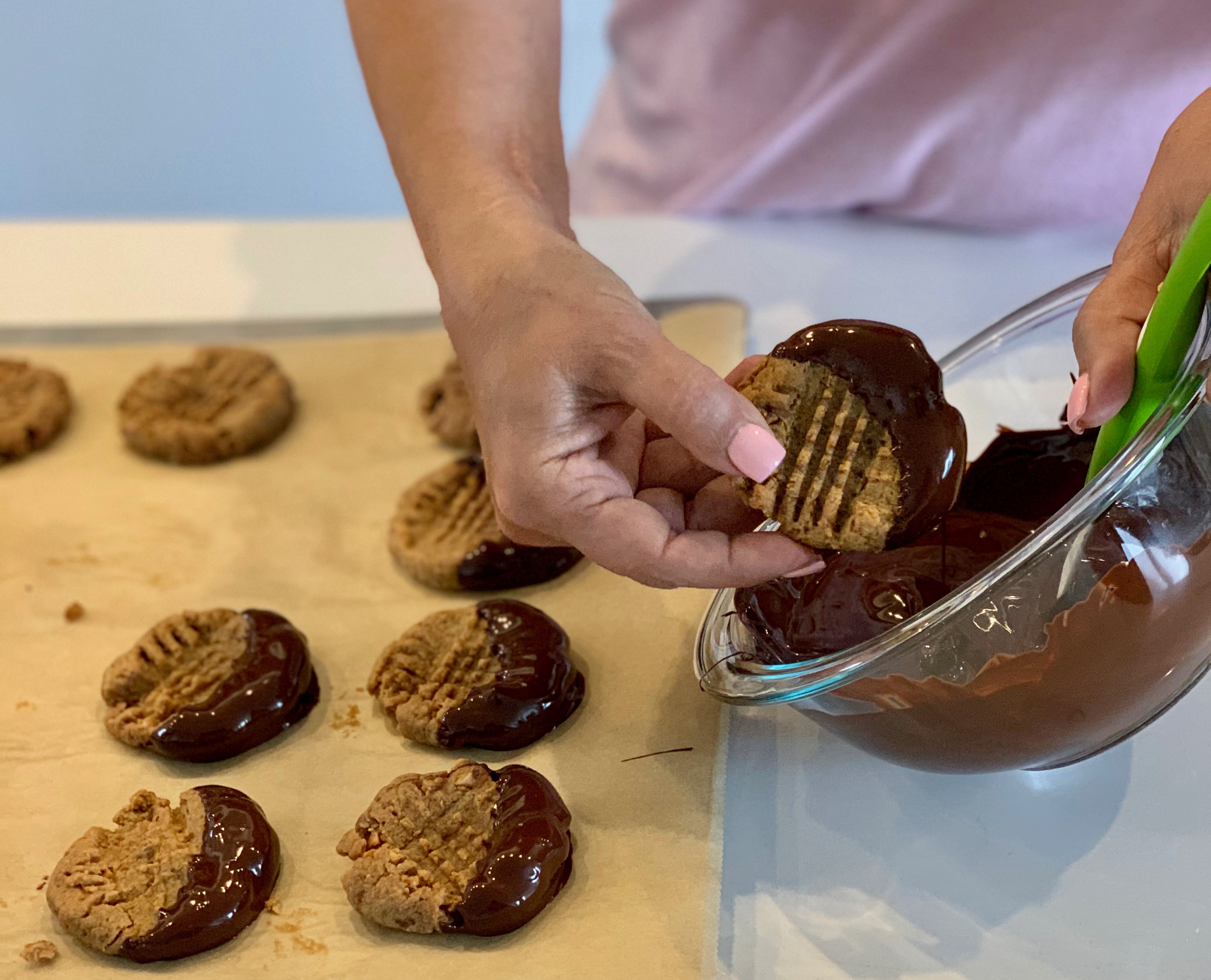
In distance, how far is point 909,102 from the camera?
1.68 meters

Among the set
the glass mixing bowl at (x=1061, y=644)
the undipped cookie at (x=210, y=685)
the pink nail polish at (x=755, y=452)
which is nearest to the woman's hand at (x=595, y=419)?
the pink nail polish at (x=755, y=452)

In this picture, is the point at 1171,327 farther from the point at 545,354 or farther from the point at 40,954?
the point at 40,954

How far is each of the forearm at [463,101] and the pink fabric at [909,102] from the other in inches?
18.5

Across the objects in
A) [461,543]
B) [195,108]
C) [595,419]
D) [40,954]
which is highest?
[595,419]

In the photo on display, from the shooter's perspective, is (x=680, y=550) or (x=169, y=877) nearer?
(x=680, y=550)

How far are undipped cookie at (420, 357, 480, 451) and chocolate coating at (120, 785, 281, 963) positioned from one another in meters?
0.64

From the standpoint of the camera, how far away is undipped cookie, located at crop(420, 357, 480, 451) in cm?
163

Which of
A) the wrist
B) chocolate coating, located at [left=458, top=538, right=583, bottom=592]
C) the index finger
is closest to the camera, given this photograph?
the index finger

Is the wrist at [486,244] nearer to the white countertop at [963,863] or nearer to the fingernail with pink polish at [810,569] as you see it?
the fingernail with pink polish at [810,569]

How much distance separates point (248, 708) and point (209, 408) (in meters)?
0.65

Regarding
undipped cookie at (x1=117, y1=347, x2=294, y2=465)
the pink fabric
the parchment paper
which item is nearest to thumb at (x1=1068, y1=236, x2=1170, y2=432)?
the parchment paper

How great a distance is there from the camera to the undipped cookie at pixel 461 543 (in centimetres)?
139

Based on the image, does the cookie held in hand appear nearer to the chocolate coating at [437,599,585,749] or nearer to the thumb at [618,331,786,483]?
the thumb at [618,331,786,483]

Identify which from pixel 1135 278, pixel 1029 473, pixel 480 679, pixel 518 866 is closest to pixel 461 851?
pixel 518 866
